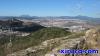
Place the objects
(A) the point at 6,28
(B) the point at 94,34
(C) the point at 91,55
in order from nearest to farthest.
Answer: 1. (C) the point at 91,55
2. (B) the point at 94,34
3. (A) the point at 6,28

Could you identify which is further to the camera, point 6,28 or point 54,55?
point 6,28

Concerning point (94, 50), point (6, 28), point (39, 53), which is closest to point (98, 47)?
point (94, 50)

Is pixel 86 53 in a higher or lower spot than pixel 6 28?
higher

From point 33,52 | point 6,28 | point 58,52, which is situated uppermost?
point 58,52

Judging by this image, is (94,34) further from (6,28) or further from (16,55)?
(6,28)

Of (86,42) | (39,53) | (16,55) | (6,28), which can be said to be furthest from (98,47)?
(6,28)

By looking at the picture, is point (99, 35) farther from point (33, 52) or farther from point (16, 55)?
point (16, 55)

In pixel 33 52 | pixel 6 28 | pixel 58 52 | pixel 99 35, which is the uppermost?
pixel 99 35

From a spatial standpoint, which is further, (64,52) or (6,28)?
(6,28)

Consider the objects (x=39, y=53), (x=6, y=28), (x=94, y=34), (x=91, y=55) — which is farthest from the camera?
(x=6, y=28)
